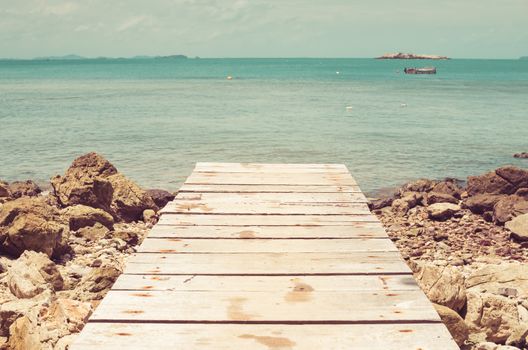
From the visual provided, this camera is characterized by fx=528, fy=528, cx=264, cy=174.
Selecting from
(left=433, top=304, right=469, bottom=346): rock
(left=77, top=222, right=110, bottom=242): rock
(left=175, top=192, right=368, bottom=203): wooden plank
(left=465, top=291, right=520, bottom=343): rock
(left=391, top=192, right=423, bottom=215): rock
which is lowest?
(left=391, top=192, right=423, bottom=215): rock

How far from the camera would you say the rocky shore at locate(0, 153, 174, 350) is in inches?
202

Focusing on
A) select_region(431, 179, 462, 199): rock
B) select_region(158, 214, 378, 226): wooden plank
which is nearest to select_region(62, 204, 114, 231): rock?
select_region(158, 214, 378, 226): wooden plank

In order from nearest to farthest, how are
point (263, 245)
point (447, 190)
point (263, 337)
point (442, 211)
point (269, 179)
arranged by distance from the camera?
point (263, 337) → point (263, 245) → point (269, 179) → point (442, 211) → point (447, 190)

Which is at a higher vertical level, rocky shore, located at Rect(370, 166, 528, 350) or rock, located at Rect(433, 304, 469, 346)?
rock, located at Rect(433, 304, 469, 346)

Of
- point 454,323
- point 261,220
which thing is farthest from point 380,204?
point 261,220

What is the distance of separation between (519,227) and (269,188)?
705cm

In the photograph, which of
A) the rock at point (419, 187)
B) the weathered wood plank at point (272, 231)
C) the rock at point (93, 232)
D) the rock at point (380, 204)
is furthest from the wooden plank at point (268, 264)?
the rock at point (419, 187)

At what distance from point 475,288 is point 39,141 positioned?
21.5 metres

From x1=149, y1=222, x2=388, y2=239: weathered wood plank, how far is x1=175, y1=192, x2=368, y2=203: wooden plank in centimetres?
81

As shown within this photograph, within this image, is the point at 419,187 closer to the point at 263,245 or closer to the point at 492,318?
the point at 492,318

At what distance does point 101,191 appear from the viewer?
11.0 metres

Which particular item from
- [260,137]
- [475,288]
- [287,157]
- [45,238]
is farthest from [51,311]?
[260,137]

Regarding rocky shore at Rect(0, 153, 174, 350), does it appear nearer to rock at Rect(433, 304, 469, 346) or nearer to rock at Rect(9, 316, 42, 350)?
rock at Rect(9, 316, 42, 350)

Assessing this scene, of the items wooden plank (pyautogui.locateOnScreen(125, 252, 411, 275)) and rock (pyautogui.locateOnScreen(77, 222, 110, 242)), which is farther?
rock (pyautogui.locateOnScreen(77, 222, 110, 242))
